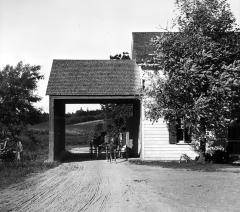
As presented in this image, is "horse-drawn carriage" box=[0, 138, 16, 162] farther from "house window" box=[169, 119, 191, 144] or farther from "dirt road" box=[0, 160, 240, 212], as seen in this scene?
"house window" box=[169, 119, 191, 144]

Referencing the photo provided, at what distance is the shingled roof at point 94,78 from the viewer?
24.5 meters

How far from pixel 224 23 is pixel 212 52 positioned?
145 cm

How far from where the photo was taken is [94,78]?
85.0 ft

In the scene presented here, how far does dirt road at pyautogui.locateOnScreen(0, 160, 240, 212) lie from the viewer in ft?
33.7

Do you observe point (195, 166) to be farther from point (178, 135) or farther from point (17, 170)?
point (17, 170)

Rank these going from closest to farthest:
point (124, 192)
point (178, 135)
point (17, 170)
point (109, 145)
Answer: point (124, 192)
point (17, 170)
point (109, 145)
point (178, 135)

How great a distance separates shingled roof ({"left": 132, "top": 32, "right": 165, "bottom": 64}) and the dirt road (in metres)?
8.32

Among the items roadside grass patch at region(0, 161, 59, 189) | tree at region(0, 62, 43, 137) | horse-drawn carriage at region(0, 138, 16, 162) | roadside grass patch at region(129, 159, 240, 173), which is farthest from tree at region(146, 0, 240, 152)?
tree at region(0, 62, 43, 137)

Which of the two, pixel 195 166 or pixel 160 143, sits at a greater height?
pixel 160 143

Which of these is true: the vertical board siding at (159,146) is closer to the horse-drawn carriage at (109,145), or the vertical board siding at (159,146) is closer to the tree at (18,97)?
the horse-drawn carriage at (109,145)

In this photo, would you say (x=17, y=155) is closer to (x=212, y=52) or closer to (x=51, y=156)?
(x=51, y=156)

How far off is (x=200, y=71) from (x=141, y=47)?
7139 millimetres

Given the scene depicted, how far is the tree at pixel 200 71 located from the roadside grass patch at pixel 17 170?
556cm

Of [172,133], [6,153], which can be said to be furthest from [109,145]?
[6,153]
